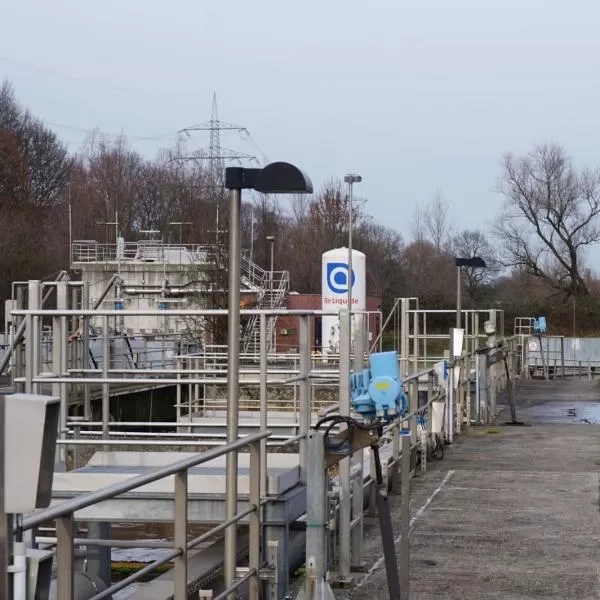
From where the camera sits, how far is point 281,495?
23.8 feet

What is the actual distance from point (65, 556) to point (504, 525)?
21.8ft

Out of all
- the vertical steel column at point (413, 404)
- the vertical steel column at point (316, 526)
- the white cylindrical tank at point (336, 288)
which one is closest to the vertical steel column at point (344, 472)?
the vertical steel column at point (316, 526)

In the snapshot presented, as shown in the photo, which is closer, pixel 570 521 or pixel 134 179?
pixel 570 521

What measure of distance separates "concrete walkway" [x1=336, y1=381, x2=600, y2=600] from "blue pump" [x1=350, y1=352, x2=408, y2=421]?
1466 millimetres

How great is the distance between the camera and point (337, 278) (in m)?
27.1

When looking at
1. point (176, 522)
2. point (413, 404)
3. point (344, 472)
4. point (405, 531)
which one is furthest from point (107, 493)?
point (413, 404)

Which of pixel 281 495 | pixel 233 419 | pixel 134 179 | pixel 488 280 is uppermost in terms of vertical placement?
pixel 134 179

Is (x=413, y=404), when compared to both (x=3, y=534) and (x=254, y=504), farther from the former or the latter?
(x=3, y=534)

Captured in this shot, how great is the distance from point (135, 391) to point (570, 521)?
2332cm

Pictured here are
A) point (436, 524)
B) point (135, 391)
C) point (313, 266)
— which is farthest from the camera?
point (313, 266)

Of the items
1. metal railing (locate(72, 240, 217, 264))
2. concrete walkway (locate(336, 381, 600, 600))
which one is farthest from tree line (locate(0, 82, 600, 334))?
concrete walkway (locate(336, 381, 600, 600))

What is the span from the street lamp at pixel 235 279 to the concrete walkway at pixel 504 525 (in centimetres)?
190

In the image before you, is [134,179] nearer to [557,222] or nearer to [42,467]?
[557,222]

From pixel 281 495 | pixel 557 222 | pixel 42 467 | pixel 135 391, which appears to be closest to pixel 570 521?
pixel 281 495
